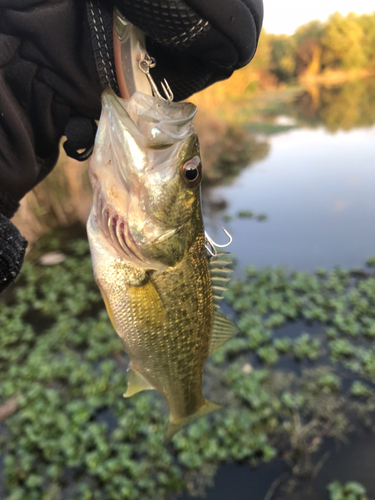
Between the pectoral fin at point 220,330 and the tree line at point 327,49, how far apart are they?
46.1 m

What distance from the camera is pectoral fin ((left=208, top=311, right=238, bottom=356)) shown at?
5.13ft

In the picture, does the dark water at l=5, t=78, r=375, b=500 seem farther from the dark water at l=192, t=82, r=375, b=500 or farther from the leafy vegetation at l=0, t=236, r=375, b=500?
the leafy vegetation at l=0, t=236, r=375, b=500

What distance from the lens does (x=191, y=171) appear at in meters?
1.13

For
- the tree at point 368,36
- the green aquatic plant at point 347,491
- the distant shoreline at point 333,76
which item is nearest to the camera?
the green aquatic plant at point 347,491

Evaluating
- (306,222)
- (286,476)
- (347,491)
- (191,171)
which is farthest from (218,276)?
(306,222)

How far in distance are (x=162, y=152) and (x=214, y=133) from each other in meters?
12.1

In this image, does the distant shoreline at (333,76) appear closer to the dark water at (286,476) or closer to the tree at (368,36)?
the tree at (368,36)

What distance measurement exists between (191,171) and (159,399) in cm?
301

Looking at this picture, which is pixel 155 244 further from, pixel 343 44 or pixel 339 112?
pixel 343 44

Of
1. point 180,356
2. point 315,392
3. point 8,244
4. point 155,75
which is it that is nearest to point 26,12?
point 155,75

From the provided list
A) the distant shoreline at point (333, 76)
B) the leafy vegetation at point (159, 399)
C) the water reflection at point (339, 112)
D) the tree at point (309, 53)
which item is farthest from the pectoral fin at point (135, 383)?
the tree at point (309, 53)

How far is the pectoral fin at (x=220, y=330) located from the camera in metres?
1.56

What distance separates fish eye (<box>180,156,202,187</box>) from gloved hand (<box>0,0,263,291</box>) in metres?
0.39

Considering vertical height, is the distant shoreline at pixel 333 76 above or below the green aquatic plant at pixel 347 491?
below
